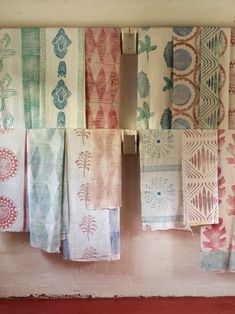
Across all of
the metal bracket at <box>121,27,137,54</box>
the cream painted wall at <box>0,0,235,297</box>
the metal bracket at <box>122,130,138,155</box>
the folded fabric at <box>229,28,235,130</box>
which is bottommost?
the cream painted wall at <box>0,0,235,297</box>

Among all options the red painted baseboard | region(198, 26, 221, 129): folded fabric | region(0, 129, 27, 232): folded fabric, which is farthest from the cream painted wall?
region(198, 26, 221, 129): folded fabric

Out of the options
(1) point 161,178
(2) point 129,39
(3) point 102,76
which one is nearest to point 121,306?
(1) point 161,178

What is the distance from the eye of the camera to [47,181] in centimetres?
110

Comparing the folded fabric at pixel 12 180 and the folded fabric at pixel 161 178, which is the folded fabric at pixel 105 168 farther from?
the folded fabric at pixel 12 180

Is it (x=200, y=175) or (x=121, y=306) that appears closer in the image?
(x=200, y=175)

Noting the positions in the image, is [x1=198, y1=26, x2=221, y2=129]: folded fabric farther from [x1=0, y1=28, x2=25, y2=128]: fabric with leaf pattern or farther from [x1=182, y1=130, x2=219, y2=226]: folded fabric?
[x1=0, y1=28, x2=25, y2=128]: fabric with leaf pattern

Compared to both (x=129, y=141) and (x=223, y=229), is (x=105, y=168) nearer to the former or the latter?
(x=129, y=141)

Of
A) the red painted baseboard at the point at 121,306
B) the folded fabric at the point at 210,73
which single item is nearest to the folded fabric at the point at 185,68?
the folded fabric at the point at 210,73

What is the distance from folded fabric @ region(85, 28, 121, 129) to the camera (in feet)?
3.63

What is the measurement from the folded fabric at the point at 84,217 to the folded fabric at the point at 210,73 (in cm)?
40

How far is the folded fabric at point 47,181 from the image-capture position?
109cm

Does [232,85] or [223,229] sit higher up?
[232,85]

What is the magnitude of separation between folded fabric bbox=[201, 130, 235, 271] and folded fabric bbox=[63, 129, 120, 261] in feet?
1.04

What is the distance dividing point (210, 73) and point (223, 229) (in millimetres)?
539
